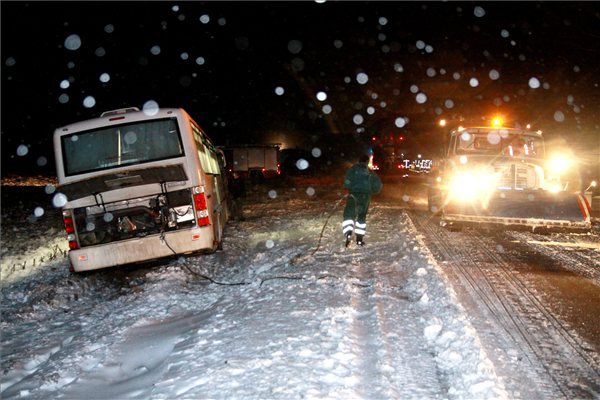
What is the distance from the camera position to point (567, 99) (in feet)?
89.0

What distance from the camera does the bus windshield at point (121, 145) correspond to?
7.55 m

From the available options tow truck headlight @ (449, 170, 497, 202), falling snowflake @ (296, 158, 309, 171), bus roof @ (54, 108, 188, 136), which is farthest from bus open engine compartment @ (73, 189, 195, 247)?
falling snowflake @ (296, 158, 309, 171)

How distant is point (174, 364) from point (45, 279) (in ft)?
18.3

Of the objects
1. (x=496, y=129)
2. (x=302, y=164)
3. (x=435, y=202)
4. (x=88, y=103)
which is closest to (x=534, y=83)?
(x=496, y=129)

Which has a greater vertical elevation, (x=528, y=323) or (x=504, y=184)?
(x=504, y=184)

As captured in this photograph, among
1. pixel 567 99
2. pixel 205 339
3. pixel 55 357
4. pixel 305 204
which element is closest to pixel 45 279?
pixel 55 357

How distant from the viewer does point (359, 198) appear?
8781 millimetres

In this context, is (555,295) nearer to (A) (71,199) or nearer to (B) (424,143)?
(A) (71,199)

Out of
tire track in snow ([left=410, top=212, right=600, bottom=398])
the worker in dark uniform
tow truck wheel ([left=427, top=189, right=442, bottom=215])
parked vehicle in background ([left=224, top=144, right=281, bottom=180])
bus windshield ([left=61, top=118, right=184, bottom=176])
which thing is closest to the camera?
tire track in snow ([left=410, top=212, right=600, bottom=398])

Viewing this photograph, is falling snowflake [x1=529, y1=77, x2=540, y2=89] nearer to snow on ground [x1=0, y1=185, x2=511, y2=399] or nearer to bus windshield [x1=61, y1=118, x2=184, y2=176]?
snow on ground [x1=0, y1=185, x2=511, y2=399]

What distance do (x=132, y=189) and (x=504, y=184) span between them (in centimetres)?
880

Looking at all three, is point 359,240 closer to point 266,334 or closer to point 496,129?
point 266,334

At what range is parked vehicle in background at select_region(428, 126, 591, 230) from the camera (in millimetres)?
9203

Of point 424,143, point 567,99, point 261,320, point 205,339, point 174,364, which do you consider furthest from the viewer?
point 424,143
